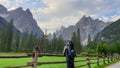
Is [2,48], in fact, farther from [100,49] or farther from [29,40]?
[100,49]

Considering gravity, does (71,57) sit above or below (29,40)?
below

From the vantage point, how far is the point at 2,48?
14725cm

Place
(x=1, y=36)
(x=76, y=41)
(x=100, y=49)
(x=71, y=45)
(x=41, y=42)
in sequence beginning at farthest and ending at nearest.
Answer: (x=76, y=41), (x=41, y=42), (x=1, y=36), (x=100, y=49), (x=71, y=45)

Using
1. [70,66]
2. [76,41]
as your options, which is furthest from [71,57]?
[76,41]

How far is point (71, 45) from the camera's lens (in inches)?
514

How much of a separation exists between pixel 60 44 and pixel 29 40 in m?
23.2

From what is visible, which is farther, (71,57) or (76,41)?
(76,41)

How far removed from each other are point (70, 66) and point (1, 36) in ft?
483

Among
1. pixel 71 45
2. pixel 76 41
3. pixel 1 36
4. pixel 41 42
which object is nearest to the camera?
pixel 71 45

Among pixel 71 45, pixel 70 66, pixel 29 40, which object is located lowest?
pixel 70 66

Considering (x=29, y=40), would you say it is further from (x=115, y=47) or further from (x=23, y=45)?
(x=115, y=47)

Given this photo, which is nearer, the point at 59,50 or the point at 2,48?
the point at 2,48

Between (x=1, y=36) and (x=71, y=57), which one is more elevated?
(x=1, y=36)

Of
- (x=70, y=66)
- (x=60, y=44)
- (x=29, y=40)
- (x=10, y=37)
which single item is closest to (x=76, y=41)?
(x=60, y=44)
